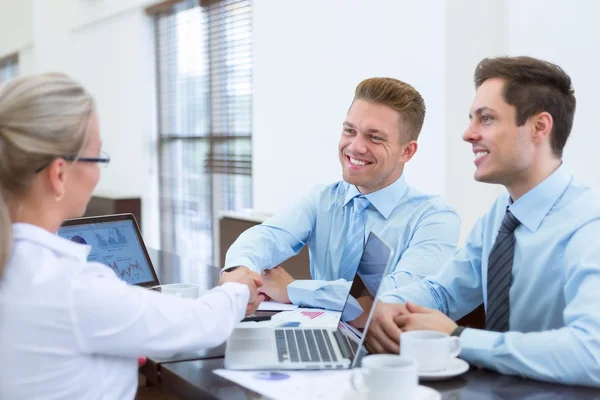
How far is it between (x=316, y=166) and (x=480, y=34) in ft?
4.51

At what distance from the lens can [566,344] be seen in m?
1.29

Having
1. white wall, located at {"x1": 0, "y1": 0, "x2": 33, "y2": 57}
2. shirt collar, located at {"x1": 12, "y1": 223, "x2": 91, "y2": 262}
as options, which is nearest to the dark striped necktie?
shirt collar, located at {"x1": 12, "y1": 223, "x2": 91, "y2": 262}

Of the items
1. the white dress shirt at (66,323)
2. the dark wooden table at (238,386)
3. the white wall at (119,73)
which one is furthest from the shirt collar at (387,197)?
the white wall at (119,73)

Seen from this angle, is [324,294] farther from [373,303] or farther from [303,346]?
[373,303]

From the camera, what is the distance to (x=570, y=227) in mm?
1500

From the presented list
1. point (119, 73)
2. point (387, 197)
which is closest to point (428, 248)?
point (387, 197)

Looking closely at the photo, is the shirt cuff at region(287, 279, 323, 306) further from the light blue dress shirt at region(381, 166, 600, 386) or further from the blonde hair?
the blonde hair

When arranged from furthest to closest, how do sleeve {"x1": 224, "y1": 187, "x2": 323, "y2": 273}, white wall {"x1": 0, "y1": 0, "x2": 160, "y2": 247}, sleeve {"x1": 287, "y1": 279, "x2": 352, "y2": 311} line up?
white wall {"x1": 0, "y1": 0, "x2": 160, "y2": 247} → sleeve {"x1": 224, "y1": 187, "x2": 323, "y2": 273} → sleeve {"x1": 287, "y1": 279, "x2": 352, "y2": 311}

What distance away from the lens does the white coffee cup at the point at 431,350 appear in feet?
4.26

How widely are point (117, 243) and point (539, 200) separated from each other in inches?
47.6

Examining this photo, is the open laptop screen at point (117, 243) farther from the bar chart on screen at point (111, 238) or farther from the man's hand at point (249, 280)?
the man's hand at point (249, 280)

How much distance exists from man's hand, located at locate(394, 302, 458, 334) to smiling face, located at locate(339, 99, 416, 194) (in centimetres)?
83

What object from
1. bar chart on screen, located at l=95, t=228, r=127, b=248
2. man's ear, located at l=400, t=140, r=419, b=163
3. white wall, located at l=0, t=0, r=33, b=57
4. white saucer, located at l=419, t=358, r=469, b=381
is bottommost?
white saucer, located at l=419, t=358, r=469, b=381

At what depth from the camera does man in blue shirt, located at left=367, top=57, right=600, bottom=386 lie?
1325mm
